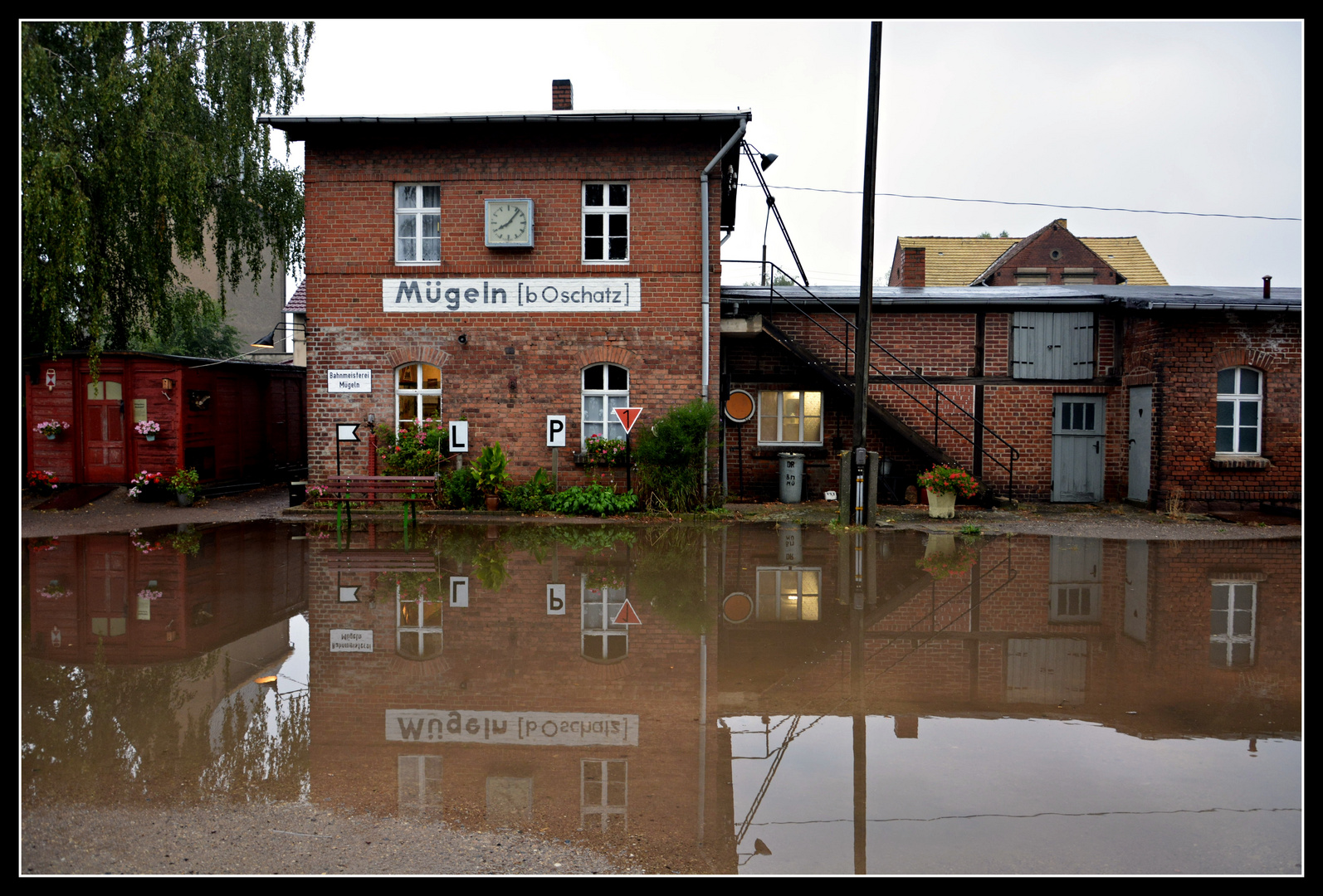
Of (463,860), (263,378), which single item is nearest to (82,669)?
(463,860)

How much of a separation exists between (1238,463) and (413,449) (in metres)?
14.4

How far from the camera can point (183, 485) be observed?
50.3ft

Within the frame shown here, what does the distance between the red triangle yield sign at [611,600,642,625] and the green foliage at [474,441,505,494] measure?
690cm

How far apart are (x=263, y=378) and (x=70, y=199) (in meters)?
5.66

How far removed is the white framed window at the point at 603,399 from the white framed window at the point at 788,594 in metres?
5.77

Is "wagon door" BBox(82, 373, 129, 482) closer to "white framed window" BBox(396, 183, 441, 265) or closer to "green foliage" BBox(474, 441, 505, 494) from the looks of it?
"white framed window" BBox(396, 183, 441, 265)

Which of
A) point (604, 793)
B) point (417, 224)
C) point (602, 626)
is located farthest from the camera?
point (417, 224)

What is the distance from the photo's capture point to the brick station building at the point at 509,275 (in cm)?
1477

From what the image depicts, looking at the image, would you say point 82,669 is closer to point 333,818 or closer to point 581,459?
point 333,818

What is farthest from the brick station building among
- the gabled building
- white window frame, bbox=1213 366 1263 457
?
the gabled building

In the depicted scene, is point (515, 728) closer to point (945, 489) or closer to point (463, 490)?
point (463, 490)

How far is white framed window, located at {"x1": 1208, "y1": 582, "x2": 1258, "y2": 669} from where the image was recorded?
21.8 ft

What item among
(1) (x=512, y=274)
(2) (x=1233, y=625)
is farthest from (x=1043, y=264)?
(2) (x=1233, y=625)

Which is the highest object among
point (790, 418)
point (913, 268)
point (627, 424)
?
point (913, 268)
